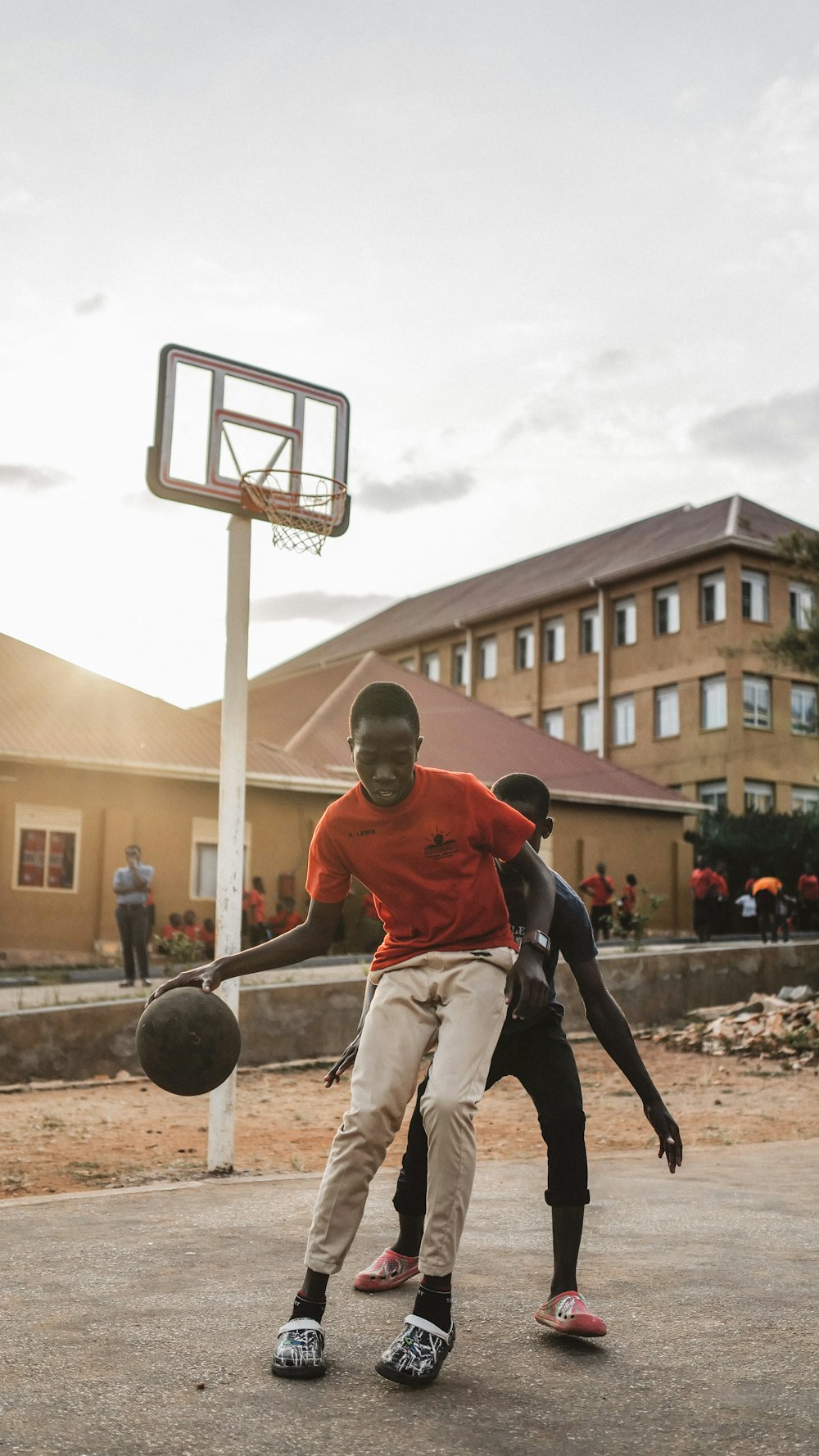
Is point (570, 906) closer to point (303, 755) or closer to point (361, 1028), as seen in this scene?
point (361, 1028)

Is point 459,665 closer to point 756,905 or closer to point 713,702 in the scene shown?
point 713,702

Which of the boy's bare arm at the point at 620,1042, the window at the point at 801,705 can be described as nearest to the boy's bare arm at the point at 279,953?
the boy's bare arm at the point at 620,1042

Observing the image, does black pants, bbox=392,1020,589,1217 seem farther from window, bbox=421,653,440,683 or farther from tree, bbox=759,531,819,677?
window, bbox=421,653,440,683

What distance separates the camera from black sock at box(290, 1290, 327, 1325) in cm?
373

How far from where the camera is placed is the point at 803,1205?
629 centimetres

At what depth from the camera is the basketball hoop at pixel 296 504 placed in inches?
330

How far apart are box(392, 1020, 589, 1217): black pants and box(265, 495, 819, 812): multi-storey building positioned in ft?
116

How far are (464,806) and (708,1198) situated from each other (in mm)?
3329

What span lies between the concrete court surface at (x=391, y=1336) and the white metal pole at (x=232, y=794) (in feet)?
4.87

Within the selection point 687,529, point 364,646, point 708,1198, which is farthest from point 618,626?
point 708,1198

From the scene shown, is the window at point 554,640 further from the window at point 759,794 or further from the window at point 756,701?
the window at point 759,794

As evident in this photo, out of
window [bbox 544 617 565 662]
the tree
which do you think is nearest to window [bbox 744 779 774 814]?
window [bbox 544 617 565 662]

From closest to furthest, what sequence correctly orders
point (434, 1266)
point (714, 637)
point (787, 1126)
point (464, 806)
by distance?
point (434, 1266)
point (464, 806)
point (787, 1126)
point (714, 637)

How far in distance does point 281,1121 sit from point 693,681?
33.5 m
